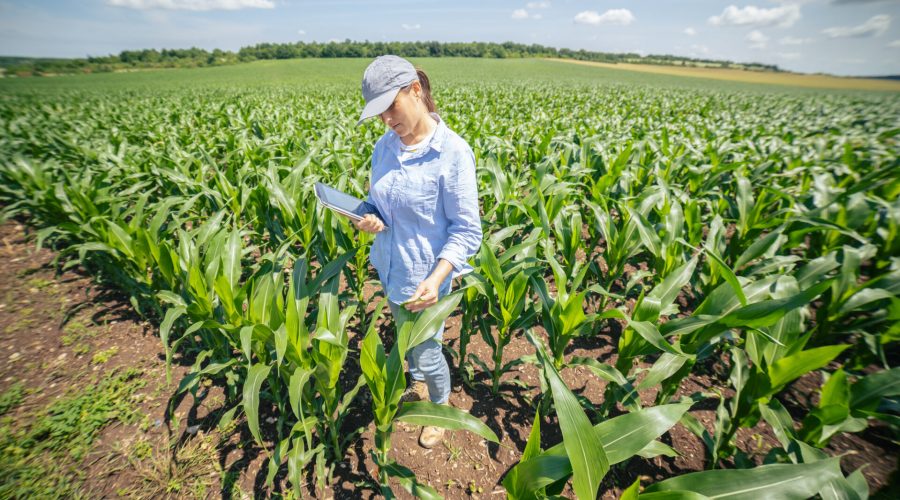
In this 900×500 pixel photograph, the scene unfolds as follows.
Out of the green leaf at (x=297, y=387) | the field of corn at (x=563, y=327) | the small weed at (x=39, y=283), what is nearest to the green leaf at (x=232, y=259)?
the field of corn at (x=563, y=327)

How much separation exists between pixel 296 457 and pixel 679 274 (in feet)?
7.61

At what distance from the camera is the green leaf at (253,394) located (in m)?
1.41

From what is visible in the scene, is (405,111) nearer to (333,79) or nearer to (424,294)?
(424,294)

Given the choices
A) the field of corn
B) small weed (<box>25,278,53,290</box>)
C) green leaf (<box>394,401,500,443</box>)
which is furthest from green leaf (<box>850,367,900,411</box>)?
small weed (<box>25,278,53,290</box>)

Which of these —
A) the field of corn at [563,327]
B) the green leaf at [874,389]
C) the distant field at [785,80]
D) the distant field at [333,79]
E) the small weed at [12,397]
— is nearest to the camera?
the field of corn at [563,327]

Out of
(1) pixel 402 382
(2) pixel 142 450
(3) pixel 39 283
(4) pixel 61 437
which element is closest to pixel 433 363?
(1) pixel 402 382

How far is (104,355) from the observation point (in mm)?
2643

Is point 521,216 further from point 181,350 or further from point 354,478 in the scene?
point 181,350

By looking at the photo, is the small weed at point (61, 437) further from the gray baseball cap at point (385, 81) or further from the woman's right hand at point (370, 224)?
the gray baseball cap at point (385, 81)

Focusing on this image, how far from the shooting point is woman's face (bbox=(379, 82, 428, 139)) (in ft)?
4.56

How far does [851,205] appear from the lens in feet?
9.19

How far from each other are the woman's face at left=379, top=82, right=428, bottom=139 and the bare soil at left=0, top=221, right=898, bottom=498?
1850 mm

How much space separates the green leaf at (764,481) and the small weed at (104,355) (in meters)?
3.66

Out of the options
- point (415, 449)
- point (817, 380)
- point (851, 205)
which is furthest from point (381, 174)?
point (851, 205)
